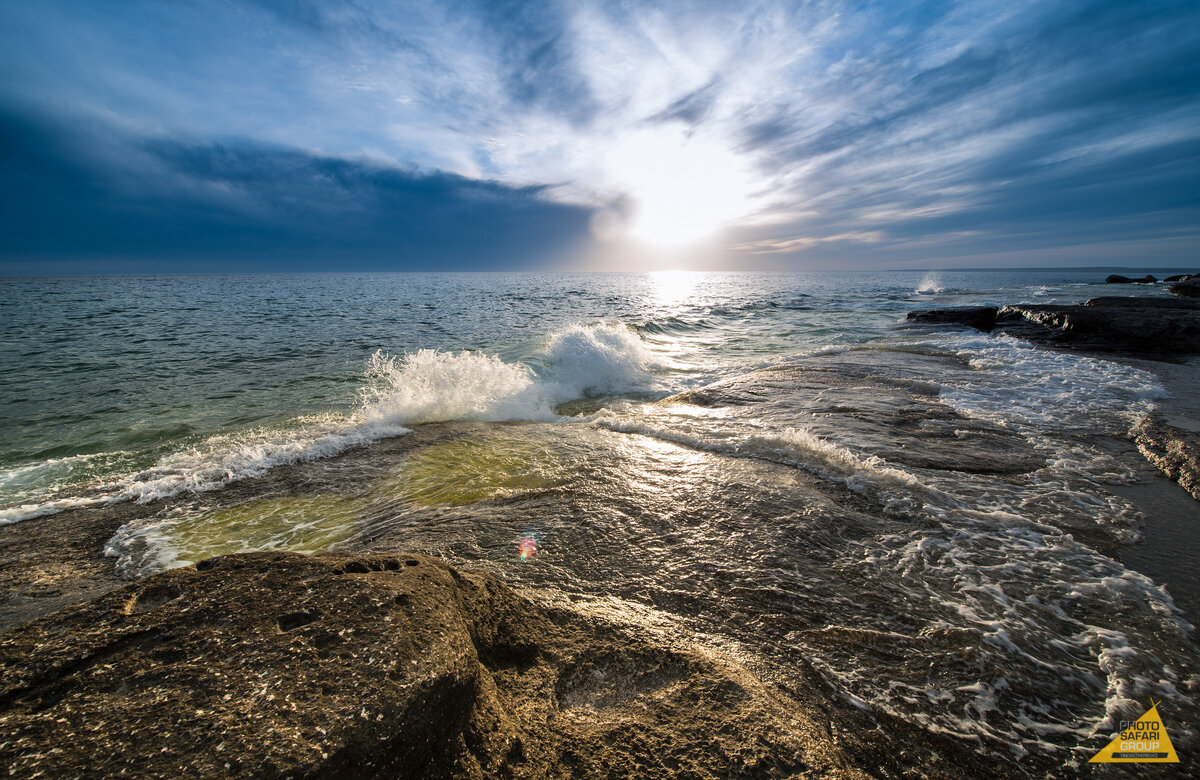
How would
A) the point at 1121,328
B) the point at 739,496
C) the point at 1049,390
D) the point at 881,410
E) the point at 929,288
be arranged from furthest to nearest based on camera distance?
the point at 929,288 < the point at 1121,328 < the point at 1049,390 < the point at 881,410 < the point at 739,496

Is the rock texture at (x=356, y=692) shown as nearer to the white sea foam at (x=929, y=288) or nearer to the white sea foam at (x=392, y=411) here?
the white sea foam at (x=392, y=411)

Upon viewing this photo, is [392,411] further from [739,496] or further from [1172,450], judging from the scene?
[1172,450]

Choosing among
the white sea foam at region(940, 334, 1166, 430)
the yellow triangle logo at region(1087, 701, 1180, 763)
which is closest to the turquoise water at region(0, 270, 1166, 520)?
the white sea foam at region(940, 334, 1166, 430)

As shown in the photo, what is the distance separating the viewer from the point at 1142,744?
2170 mm

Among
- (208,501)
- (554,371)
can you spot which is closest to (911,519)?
(208,501)

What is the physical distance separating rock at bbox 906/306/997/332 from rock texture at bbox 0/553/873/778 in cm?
2432

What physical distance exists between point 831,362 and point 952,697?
10.8 metres

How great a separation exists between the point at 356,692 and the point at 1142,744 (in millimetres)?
3593

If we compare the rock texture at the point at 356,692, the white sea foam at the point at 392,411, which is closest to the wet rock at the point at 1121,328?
the white sea foam at the point at 392,411

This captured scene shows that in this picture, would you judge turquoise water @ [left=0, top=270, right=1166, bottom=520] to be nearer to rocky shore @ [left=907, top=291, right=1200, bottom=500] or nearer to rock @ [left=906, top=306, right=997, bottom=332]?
rock @ [left=906, top=306, right=997, bottom=332]

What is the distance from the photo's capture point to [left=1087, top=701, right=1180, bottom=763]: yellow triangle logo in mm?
2096

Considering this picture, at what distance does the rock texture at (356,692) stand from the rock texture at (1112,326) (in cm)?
1877

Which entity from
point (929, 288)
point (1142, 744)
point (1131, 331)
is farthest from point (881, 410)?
point (929, 288)

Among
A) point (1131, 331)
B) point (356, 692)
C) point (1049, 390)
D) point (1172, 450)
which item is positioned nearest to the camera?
point (356, 692)
